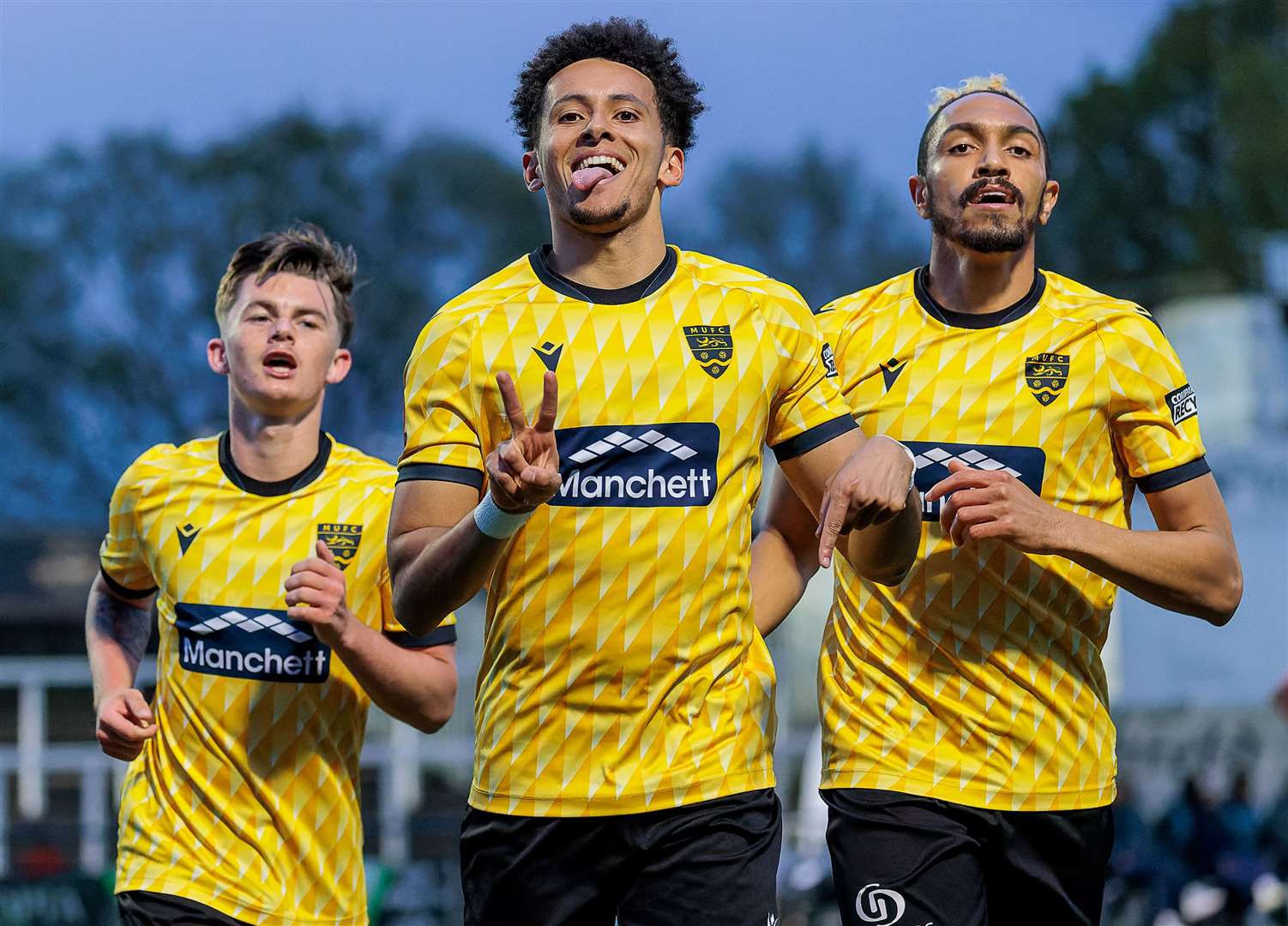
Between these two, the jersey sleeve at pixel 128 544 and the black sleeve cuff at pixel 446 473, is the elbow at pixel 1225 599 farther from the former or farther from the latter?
the jersey sleeve at pixel 128 544

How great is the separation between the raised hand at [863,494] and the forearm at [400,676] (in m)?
1.42

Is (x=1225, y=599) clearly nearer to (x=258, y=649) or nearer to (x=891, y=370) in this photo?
(x=891, y=370)

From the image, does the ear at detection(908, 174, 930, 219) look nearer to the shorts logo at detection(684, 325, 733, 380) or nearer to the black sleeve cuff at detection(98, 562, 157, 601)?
the shorts logo at detection(684, 325, 733, 380)

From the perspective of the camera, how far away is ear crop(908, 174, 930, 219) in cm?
485

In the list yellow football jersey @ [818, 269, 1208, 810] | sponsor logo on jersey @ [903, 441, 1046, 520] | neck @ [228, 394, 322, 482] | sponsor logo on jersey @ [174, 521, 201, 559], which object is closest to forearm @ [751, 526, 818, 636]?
yellow football jersey @ [818, 269, 1208, 810]

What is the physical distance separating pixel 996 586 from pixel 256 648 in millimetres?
2066

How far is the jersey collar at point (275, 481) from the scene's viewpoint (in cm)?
516

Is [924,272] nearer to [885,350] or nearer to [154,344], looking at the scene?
[885,350]

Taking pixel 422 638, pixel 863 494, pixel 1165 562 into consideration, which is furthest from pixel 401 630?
pixel 1165 562

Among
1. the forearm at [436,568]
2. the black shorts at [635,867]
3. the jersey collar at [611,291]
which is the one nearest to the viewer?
the forearm at [436,568]

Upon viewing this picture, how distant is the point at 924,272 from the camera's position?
4906 mm

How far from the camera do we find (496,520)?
355 cm

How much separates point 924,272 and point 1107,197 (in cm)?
4674

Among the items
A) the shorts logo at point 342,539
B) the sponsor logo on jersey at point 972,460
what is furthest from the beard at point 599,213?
the shorts logo at point 342,539
